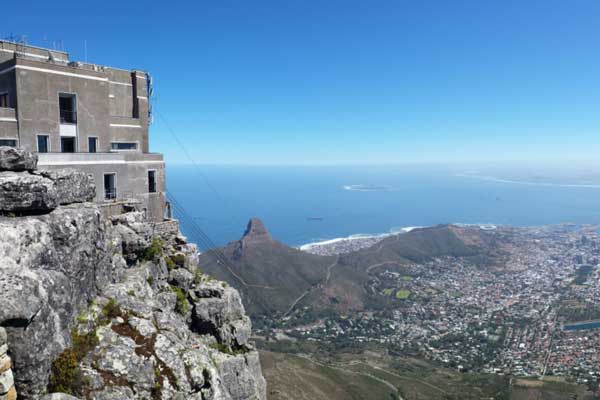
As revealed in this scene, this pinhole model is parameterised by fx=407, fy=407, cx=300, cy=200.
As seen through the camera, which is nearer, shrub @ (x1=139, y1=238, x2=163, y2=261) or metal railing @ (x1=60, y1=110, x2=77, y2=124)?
shrub @ (x1=139, y1=238, x2=163, y2=261)

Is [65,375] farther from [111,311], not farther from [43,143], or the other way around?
[43,143]

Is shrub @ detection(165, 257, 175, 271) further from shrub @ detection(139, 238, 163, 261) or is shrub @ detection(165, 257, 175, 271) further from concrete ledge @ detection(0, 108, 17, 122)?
concrete ledge @ detection(0, 108, 17, 122)

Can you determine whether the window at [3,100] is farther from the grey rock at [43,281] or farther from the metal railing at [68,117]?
the grey rock at [43,281]

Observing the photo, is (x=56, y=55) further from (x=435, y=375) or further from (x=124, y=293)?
(x=435, y=375)

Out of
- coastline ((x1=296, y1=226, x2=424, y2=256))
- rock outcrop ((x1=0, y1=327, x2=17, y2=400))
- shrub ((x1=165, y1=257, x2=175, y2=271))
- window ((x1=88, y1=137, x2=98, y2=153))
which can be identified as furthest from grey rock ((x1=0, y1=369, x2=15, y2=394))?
coastline ((x1=296, y1=226, x2=424, y2=256))

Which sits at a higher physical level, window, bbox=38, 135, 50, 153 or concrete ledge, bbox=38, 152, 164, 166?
window, bbox=38, 135, 50, 153

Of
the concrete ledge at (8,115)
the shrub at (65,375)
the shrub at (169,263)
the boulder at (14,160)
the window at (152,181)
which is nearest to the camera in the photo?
the shrub at (65,375)

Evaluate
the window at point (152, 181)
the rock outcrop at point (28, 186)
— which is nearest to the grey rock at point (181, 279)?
the window at point (152, 181)
